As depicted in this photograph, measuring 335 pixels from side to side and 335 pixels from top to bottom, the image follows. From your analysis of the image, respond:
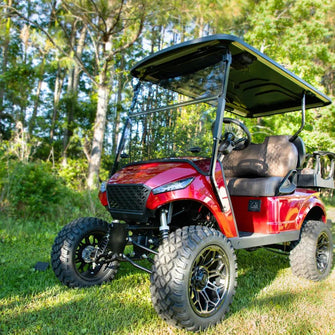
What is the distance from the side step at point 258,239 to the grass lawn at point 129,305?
49 centimetres

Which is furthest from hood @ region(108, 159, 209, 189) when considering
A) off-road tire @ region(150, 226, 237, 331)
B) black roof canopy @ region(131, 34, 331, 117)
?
black roof canopy @ region(131, 34, 331, 117)

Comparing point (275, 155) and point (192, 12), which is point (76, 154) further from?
point (275, 155)

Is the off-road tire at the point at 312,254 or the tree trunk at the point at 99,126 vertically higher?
the tree trunk at the point at 99,126

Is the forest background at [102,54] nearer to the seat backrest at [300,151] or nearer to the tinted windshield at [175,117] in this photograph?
the tinted windshield at [175,117]

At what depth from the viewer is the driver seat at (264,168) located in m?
3.47

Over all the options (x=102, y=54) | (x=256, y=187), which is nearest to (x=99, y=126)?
(x=102, y=54)

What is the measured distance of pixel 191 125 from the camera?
10.4ft

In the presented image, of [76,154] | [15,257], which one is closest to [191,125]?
[15,257]

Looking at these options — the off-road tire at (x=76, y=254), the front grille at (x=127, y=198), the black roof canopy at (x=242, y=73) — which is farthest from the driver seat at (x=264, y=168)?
the off-road tire at (x=76, y=254)

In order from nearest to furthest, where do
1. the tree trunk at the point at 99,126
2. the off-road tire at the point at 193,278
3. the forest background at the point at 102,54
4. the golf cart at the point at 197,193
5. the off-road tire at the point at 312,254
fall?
1. the off-road tire at the point at 193,278
2. the golf cart at the point at 197,193
3. the off-road tire at the point at 312,254
4. the forest background at the point at 102,54
5. the tree trunk at the point at 99,126

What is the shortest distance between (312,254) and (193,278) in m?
1.97

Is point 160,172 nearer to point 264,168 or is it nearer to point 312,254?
point 264,168

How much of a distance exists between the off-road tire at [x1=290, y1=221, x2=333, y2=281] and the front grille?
2218 mm

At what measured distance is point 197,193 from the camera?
2648mm
